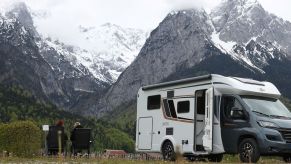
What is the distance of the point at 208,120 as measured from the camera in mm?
21609

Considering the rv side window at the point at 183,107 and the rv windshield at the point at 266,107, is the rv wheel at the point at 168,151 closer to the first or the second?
the rv side window at the point at 183,107

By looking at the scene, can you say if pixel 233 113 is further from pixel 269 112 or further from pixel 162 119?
pixel 162 119

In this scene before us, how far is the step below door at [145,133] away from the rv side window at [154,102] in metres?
0.60

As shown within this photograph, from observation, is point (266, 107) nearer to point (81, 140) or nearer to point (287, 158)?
point (287, 158)

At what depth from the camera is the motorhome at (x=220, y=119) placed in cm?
1964

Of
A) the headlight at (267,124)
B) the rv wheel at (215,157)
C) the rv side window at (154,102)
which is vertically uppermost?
the rv side window at (154,102)

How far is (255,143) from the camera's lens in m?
19.7

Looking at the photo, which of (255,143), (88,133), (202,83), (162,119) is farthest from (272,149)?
(88,133)

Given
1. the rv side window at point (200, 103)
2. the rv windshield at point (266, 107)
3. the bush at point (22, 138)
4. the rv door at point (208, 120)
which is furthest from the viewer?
the bush at point (22, 138)

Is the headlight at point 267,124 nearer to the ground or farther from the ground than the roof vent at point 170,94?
nearer to the ground

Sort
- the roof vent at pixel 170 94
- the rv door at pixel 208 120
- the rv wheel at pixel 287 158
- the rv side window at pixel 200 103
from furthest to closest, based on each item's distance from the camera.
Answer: the roof vent at pixel 170 94 → the rv side window at pixel 200 103 → the rv door at pixel 208 120 → the rv wheel at pixel 287 158

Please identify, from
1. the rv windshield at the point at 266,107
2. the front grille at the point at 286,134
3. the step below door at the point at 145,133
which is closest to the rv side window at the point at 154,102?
the step below door at the point at 145,133

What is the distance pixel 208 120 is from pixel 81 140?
6979mm

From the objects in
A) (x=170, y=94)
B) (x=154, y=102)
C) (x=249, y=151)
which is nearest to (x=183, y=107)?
(x=170, y=94)
